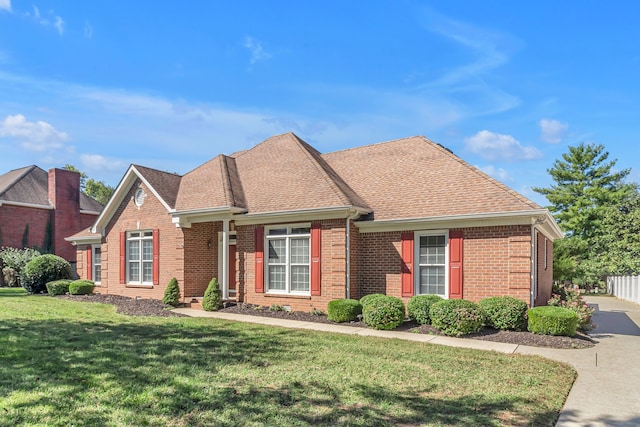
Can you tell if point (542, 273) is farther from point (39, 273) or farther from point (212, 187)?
point (39, 273)

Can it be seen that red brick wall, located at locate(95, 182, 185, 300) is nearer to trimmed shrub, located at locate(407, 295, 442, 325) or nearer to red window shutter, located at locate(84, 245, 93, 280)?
red window shutter, located at locate(84, 245, 93, 280)

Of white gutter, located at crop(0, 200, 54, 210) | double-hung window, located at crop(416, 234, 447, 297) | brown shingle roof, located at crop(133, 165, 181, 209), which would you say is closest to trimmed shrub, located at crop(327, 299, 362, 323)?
double-hung window, located at crop(416, 234, 447, 297)

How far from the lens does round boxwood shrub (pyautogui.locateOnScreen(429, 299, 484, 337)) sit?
10125mm

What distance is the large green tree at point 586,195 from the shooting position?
33.8 meters

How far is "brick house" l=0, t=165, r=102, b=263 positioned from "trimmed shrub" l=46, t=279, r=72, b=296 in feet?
34.3

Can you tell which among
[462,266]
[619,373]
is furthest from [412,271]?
[619,373]

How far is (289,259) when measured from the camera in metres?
13.8

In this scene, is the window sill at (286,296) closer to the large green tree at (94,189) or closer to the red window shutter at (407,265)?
the red window shutter at (407,265)

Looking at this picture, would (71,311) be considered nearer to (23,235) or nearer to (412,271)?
(412,271)

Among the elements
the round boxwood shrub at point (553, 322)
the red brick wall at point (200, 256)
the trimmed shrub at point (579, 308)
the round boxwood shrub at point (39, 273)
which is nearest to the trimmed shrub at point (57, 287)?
the round boxwood shrub at point (39, 273)

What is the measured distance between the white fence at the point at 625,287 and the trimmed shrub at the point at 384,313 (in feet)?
62.7

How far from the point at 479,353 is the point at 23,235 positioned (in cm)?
2984

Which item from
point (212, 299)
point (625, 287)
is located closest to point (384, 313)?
point (212, 299)

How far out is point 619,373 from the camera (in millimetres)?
7152
